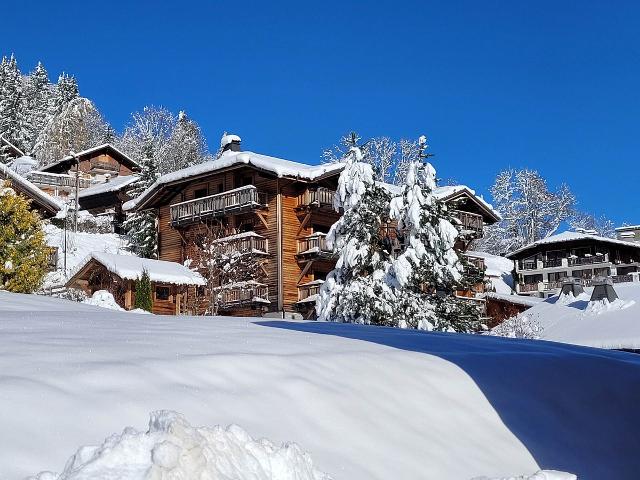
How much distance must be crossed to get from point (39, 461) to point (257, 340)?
3.46m

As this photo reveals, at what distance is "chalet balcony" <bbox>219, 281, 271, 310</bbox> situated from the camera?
3434 cm

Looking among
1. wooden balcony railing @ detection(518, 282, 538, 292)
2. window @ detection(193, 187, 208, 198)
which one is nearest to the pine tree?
window @ detection(193, 187, 208, 198)

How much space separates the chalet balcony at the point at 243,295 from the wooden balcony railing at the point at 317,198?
417cm

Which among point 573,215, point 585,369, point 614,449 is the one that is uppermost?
point 573,215

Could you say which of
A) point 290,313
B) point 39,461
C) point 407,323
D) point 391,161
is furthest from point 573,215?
point 39,461

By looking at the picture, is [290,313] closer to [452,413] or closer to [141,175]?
[141,175]

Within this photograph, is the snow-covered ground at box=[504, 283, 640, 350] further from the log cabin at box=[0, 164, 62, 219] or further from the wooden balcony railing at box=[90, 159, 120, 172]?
the wooden balcony railing at box=[90, 159, 120, 172]

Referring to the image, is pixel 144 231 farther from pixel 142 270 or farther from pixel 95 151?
pixel 95 151

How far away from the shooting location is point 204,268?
36938 mm

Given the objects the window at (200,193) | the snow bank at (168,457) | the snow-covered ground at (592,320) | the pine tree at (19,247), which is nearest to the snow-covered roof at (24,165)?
the window at (200,193)

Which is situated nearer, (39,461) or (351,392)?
(39,461)

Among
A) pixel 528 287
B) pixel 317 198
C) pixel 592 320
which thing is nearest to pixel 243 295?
pixel 317 198

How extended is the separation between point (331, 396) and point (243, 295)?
97.3 ft

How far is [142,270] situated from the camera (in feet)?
115
